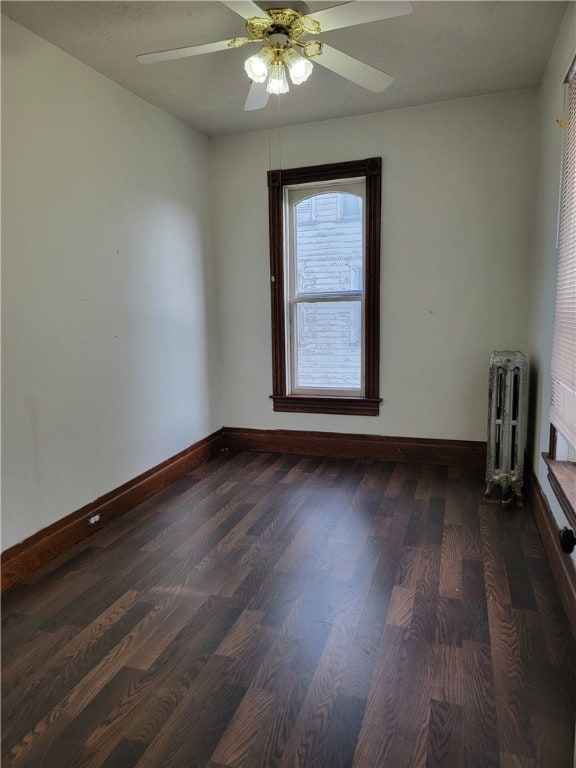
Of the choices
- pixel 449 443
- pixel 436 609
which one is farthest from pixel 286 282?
pixel 436 609

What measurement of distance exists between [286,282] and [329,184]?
87cm

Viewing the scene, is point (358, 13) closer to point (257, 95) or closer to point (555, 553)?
point (257, 95)

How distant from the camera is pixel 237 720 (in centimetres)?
148

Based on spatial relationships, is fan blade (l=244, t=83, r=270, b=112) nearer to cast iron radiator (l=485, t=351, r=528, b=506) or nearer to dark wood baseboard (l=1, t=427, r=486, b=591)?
cast iron radiator (l=485, t=351, r=528, b=506)

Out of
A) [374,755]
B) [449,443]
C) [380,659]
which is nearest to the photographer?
[374,755]

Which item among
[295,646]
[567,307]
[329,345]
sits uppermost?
[567,307]

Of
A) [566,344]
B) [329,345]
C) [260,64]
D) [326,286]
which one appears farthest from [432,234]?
[260,64]

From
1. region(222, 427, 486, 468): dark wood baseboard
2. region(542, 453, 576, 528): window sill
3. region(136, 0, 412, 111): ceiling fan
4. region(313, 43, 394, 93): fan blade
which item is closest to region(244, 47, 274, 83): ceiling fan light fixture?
region(136, 0, 412, 111): ceiling fan

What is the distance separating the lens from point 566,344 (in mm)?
2158

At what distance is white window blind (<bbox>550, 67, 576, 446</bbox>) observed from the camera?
2.05 meters

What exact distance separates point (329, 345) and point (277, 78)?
2170mm

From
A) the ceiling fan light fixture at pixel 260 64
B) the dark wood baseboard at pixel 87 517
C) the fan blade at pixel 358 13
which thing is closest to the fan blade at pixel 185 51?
the ceiling fan light fixture at pixel 260 64

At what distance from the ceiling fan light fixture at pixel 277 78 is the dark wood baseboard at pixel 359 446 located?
263 cm

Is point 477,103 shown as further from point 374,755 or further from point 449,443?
point 374,755
